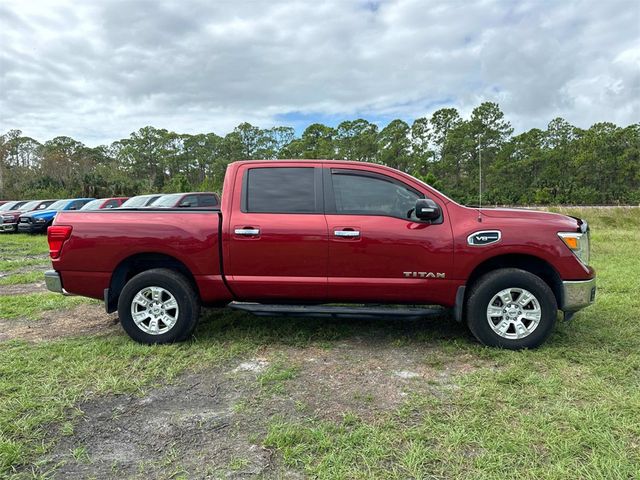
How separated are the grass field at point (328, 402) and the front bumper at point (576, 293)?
1.39ft

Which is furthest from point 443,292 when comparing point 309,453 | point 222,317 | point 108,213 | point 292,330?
point 108,213

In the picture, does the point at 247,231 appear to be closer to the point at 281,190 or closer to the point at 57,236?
the point at 281,190

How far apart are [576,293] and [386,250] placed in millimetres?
1759

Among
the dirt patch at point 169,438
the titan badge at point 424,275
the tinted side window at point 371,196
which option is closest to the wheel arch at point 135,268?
the dirt patch at point 169,438

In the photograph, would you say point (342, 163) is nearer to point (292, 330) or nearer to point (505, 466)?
point (292, 330)

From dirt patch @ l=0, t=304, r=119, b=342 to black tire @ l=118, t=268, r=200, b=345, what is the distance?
765 mm

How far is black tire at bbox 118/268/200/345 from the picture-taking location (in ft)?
13.6

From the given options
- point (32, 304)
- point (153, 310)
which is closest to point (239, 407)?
point (153, 310)

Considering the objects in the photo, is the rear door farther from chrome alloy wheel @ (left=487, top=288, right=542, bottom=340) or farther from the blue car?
the blue car

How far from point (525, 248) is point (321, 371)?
2.14 m

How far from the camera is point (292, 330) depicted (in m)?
4.65

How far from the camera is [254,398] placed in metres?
3.15

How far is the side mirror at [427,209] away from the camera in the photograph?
3.85 m

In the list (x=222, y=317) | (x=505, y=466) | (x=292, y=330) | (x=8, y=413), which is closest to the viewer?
(x=505, y=466)
